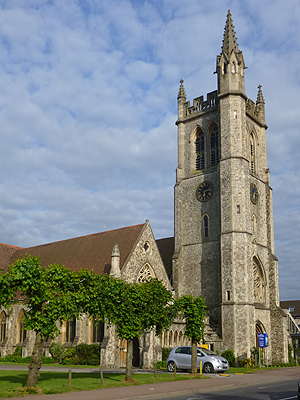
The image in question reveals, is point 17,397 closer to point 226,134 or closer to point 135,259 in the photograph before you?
point 135,259

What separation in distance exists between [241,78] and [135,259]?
2173cm

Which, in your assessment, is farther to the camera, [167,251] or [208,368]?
[167,251]

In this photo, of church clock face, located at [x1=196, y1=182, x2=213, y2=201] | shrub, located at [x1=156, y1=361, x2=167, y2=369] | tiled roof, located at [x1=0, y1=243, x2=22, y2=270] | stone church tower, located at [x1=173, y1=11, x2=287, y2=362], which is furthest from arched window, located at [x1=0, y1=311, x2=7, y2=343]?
church clock face, located at [x1=196, y1=182, x2=213, y2=201]

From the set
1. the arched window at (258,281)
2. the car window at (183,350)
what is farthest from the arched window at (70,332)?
the arched window at (258,281)

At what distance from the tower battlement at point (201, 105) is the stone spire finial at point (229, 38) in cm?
453

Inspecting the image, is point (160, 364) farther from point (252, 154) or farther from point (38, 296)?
point (252, 154)

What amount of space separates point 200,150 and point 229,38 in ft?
38.9

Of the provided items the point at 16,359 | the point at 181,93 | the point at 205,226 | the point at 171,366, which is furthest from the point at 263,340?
the point at 181,93

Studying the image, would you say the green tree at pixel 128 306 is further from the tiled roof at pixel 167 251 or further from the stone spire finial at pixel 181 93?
the stone spire finial at pixel 181 93

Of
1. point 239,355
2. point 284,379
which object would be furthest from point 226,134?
point 284,379

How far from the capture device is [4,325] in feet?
128

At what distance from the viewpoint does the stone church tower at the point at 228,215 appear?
127 feet

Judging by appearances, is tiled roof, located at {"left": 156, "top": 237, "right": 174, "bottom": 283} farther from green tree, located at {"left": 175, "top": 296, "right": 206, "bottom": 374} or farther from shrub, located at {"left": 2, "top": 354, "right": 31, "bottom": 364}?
green tree, located at {"left": 175, "top": 296, "right": 206, "bottom": 374}

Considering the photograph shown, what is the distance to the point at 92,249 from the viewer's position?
39469mm
